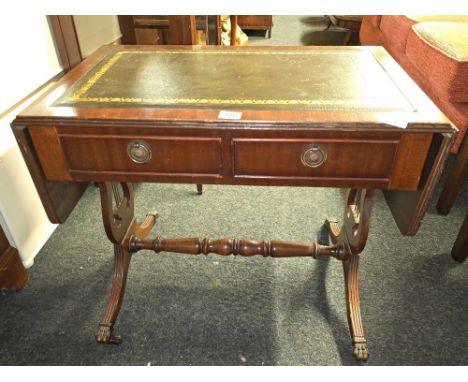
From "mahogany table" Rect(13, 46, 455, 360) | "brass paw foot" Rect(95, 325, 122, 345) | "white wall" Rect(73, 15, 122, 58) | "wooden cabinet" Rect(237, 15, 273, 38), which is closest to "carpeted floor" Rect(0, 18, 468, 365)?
"brass paw foot" Rect(95, 325, 122, 345)

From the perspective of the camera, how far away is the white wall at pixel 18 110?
139 centimetres

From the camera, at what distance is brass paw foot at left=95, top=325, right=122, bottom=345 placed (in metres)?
1.28

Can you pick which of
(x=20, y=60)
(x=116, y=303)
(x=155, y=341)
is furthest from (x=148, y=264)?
(x=20, y=60)

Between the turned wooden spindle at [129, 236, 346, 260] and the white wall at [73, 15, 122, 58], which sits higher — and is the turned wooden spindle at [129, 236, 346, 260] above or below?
below

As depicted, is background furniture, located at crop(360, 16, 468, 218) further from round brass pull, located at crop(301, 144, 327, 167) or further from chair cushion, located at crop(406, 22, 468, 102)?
round brass pull, located at crop(301, 144, 327, 167)

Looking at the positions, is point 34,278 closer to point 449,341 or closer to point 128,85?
point 128,85

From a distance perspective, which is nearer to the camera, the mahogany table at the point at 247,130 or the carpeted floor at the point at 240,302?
the mahogany table at the point at 247,130

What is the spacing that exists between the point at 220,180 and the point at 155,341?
2.25 ft

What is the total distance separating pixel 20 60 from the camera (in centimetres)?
147

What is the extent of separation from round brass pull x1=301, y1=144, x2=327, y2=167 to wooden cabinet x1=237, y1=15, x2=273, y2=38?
423 centimetres

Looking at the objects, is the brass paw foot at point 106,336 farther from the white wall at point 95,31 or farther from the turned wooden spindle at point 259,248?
the white wall at point 95,31

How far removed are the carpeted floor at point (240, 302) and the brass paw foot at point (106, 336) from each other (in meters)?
0.02

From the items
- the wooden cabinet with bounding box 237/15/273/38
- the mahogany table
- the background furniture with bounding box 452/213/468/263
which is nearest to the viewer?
the mahogany table

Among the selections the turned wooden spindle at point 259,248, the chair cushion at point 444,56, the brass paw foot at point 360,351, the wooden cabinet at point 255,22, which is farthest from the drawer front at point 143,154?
the wooden cabinet at point 255,22
